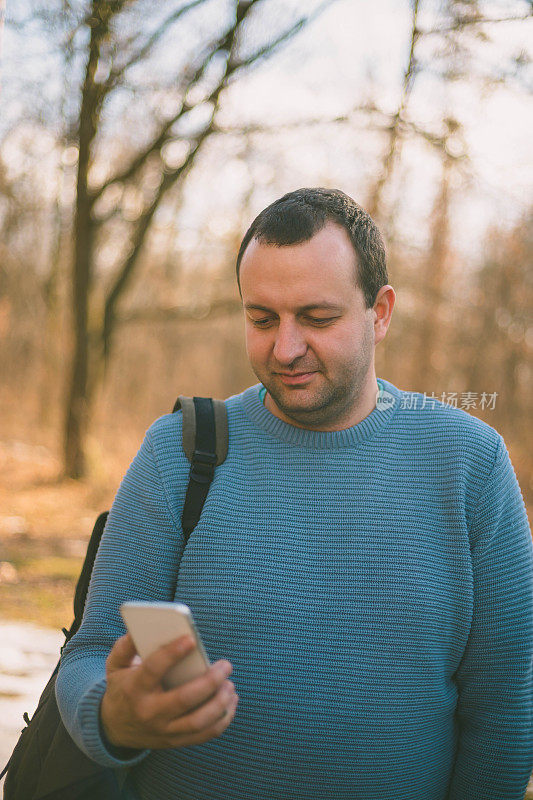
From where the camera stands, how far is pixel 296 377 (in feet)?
5.87

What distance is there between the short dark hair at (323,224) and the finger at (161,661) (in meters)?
0.97

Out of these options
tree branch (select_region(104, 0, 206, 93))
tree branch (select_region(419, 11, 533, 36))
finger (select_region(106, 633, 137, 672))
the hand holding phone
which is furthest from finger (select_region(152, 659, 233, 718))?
tree branch (select_region(104, 0, 206, 93))

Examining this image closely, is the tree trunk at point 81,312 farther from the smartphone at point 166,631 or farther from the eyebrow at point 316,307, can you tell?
the smartphone at point 166,631

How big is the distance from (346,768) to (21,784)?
0.76 m

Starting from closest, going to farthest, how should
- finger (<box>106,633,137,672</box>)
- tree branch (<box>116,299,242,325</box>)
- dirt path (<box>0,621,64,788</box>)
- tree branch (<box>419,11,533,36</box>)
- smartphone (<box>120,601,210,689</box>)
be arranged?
smartphone (<box>120,601,210,689</box>) < finger (<box>106,633,137,672</box>) < dirt path (<box>0,621,64,788</box>) < tree branch (<box>419,11,533,36</box>) < tree branch (<box>116,299,242,325</box>)

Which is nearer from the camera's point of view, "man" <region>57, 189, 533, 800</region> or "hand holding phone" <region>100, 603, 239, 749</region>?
"hand holding phone" <region>100, 603, 239, 749</region>

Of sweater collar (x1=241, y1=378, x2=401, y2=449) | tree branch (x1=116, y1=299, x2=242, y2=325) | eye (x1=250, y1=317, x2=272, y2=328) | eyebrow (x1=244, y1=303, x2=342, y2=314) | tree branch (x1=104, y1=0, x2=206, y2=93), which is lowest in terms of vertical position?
sweater collar (x1=241, y1=378, x2=401, y2=449)

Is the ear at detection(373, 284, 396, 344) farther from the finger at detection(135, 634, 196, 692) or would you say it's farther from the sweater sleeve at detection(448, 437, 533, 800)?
the finger at detection(135, 634, 196, 692)

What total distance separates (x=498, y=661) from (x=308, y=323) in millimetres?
962

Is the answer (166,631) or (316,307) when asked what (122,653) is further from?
(316,307)

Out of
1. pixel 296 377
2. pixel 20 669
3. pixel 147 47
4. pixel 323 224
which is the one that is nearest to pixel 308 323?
pixel 296 377

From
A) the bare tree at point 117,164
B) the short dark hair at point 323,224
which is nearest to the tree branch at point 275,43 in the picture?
the bare tree at point 117,164

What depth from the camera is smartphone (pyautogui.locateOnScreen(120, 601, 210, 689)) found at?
3.76 ft

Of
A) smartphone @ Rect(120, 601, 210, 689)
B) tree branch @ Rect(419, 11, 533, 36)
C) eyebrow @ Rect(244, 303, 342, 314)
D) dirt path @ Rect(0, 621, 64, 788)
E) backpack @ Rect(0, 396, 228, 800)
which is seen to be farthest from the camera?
tree branch @ Rect(419, 11, 533, 36)
